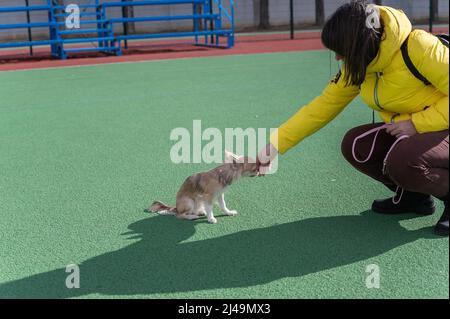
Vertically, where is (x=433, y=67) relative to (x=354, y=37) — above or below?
below

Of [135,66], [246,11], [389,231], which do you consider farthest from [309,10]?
[389,231]

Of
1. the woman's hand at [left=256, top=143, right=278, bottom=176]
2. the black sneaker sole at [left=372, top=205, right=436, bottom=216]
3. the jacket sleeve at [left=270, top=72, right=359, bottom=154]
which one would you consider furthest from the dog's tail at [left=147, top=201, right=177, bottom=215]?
the black sneaker sole at [left=372, top=205, right=436, bottom=216]

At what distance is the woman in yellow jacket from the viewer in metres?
3.42

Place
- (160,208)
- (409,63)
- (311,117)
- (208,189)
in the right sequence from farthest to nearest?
(160,208) < (208,189) < (311,117) < (409,63)

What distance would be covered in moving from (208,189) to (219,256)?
612mm

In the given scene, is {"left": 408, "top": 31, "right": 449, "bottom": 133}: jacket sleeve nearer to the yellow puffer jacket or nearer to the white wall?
the yellow puffer jacket

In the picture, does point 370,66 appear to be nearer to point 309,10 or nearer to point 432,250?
point 432,250

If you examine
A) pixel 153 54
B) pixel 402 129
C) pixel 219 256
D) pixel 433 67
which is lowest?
pixel 219 256

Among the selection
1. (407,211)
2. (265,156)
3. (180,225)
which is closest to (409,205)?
(407,211)

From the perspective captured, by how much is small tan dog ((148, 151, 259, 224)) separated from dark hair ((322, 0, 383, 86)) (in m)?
0.94

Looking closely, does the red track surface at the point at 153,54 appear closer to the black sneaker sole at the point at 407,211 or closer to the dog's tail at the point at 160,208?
the dog's tail at the point at 160,208

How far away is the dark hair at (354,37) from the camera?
134 inches

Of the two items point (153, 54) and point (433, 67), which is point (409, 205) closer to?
point (433, 67)

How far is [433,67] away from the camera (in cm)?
341
